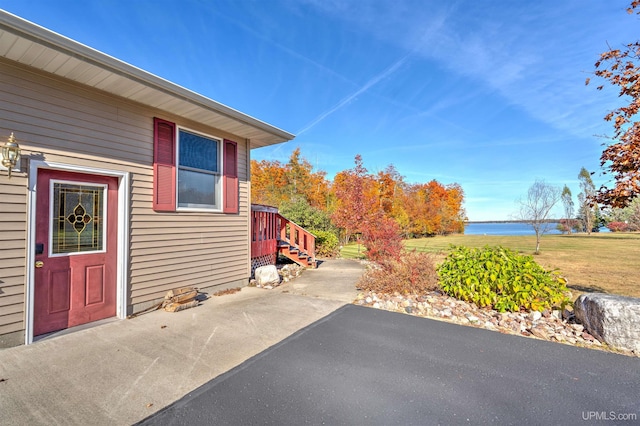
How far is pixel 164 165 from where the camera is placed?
4.46 m

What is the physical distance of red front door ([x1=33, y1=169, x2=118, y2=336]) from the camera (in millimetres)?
3256

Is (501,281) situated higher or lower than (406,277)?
higher

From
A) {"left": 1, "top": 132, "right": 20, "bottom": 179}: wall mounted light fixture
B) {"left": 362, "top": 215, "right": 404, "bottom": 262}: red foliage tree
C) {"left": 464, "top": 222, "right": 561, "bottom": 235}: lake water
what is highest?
{"left": 1, "top": 132, "right": 20, "bottom": 179}: wall mounted light fixture

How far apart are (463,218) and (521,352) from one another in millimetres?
36583

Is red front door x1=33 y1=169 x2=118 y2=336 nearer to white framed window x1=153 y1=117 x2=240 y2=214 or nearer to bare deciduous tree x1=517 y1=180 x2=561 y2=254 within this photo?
white framed window x1=153 y1=117 x2=240 y2=214

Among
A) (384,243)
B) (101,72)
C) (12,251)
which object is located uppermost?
(101,72)

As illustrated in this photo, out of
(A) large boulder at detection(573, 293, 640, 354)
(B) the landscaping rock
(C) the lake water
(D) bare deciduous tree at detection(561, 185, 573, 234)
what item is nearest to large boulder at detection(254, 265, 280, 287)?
(B) the landscaping rock

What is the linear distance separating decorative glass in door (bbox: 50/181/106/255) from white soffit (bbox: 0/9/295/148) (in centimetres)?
140

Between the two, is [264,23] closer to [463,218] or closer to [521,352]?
[521,352]

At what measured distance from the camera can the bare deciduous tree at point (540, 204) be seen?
13984 mm

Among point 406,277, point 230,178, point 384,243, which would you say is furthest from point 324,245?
point 230,178

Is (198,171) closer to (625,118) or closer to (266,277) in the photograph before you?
(266,277)

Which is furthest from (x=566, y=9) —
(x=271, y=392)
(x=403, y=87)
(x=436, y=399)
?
(x=271, y=392)

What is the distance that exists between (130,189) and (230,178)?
6.17ft
